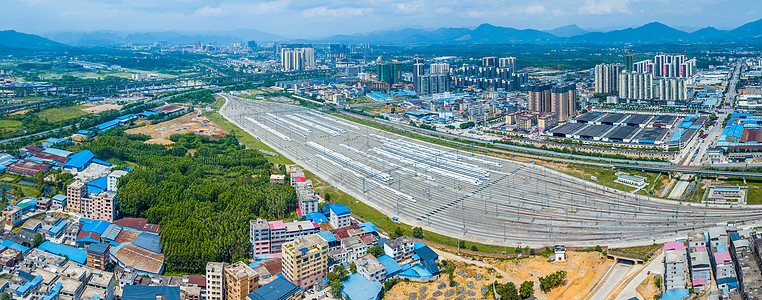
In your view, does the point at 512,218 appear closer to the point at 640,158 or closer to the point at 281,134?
the point at 640,158

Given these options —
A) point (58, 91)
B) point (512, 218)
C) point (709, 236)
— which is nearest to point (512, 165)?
point (512, 218)

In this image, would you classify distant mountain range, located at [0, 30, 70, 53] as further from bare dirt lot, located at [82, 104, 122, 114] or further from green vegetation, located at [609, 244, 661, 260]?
green vegetation, located at [609, 244, 661, 260]

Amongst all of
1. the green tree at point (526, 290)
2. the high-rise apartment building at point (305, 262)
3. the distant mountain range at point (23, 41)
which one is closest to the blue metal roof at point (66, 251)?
the high-rise apartment building at point (305, 262)

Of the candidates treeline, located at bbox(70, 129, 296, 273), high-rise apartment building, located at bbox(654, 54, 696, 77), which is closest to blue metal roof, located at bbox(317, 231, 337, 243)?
treeline, located at bbox(70, 129, 296, 273)

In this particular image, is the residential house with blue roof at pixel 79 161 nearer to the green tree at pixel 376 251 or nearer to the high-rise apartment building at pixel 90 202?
the high-rise apartment building at pixel 90 202

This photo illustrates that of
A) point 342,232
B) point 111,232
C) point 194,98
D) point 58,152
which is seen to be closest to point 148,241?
point 111,232

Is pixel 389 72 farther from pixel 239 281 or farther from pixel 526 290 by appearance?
pixel 239 281
